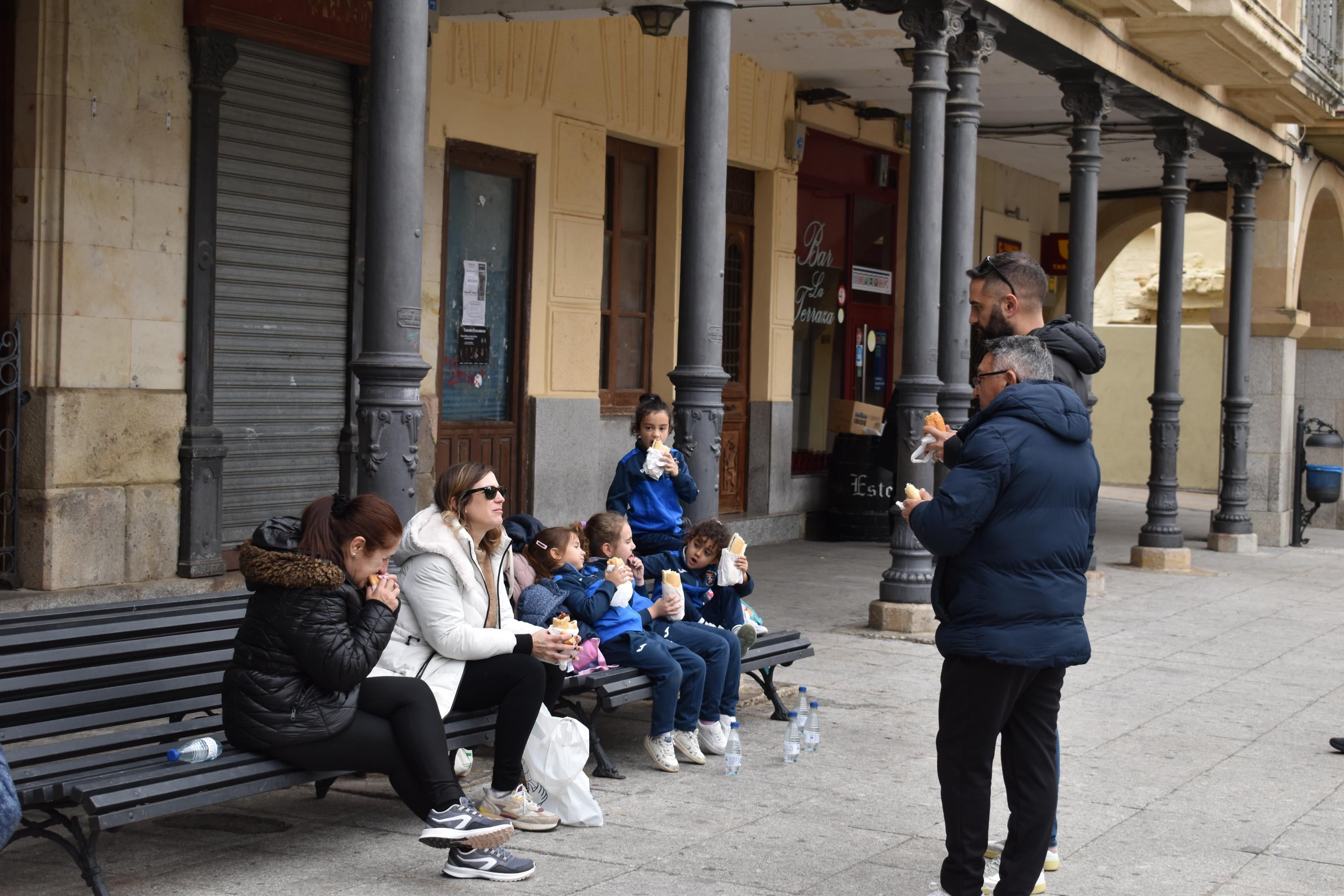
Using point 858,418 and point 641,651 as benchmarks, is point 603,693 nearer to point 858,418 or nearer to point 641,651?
point 641,651

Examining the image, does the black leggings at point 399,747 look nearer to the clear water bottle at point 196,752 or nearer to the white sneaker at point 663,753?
the clear water bottle at point 196,752

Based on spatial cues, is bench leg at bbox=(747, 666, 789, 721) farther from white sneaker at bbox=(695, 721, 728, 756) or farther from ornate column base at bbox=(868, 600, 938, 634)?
ornate column base at bbox=(868, 600, 938, 634)

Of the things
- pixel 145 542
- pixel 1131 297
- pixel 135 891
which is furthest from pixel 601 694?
pixel 1131 297

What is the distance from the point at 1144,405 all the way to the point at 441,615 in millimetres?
26268

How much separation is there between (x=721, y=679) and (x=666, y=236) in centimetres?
746

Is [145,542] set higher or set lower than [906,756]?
higher

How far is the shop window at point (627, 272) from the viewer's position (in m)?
13.0

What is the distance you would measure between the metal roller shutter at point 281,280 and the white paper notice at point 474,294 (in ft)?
4.55

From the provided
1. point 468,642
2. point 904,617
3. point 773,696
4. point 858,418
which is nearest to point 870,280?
point 858,418

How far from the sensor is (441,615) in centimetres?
529

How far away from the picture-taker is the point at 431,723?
4.85 m

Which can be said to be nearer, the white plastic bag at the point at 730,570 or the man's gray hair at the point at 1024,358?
the man's gray hair at the point at 1024,358

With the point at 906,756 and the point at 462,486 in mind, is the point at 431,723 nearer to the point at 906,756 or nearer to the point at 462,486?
the point at 462,486

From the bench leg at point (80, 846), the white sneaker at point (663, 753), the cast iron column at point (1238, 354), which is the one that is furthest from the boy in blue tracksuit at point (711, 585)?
the cast iron column at point (1238, 354)
